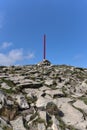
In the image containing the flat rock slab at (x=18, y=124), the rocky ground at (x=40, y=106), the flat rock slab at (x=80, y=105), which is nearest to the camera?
the flat rock slab at (x=18, y=124)

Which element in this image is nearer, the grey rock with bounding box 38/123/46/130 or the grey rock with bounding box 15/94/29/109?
the grey rock with bounding box 38/123/46/130

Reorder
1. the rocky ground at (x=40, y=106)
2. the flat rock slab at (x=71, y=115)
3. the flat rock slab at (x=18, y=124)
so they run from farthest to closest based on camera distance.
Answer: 1. the flat rock slab at (x=71, y=115)
2. the rocky ground at (x=40, y=106)
3. the flat rock slab at (x=18, y=124)

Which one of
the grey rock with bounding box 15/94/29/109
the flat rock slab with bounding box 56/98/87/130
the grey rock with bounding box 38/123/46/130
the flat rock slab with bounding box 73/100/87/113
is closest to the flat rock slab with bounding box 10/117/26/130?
the grey rock with bounding box 38/123/46/130

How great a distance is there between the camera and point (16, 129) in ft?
39.2

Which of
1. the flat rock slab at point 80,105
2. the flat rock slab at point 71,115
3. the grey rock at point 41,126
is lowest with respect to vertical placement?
the grey rock at point 41,126

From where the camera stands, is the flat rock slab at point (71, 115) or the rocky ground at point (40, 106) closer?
the rocky ground at point (40, 106)

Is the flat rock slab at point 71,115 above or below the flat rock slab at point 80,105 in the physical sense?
below

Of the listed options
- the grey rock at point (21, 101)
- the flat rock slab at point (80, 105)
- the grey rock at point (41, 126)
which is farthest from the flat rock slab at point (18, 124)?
the flat rock slab at point (80, 105)

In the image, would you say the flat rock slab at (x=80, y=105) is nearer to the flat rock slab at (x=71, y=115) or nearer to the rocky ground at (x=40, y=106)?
the rocky ground at (x=40, y=106)

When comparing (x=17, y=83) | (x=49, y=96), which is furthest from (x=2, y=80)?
(x=49, y=96)

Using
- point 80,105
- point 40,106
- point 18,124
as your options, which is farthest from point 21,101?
point 80,105

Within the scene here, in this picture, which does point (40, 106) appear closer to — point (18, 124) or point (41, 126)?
point (41, 126)

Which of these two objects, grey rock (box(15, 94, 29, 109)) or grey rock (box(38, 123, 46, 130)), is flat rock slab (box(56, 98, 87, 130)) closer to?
grey rock (box(38, 123, 46, 130))

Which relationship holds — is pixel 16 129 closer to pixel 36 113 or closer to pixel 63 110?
pixel 36 113
